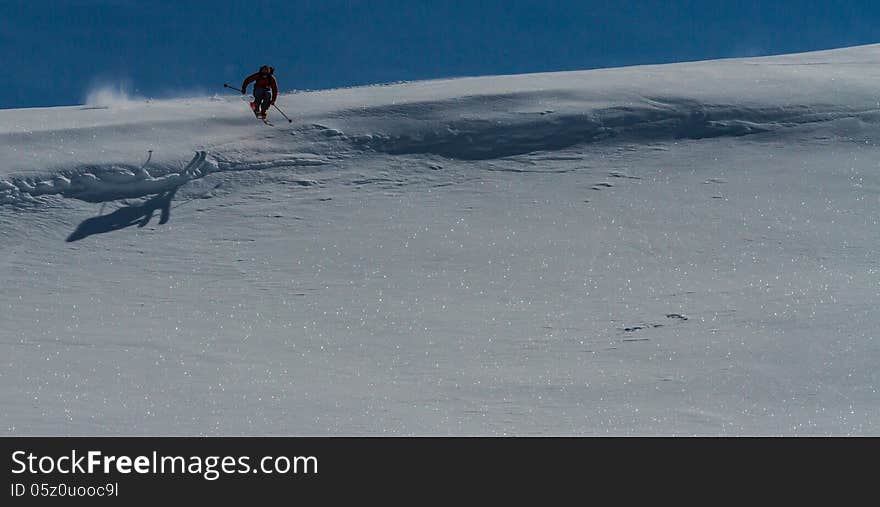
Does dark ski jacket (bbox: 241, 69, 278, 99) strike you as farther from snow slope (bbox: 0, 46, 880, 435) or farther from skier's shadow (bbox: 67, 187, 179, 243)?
skier's shadow (bbox: 67, 187, 179, 243)

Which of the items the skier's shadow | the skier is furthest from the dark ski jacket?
A: the skier's shadow

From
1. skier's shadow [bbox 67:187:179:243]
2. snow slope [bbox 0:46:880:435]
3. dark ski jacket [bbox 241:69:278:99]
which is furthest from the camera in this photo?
dark ski jacket [bbox 241:69:278:99]

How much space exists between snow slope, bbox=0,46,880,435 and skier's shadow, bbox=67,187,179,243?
39mm

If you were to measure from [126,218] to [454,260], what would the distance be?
3.31m

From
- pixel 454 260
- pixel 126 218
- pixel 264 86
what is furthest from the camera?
pixel 264 86

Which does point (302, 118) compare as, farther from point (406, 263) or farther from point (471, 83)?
point (406, 263)

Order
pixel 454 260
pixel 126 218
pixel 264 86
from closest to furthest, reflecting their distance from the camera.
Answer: pixel 454 260
pixel 126 218
pixel 264 86

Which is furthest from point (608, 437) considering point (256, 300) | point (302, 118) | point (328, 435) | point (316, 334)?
point (302, 118)

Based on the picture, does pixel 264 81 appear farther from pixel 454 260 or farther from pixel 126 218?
pixel 454 260

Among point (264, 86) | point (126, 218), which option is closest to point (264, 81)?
point (264, 86)

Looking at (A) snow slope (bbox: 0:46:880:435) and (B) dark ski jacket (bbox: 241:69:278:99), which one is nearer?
(A) snow slope (bbox: 0:46:880:435)

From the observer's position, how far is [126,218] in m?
11.2

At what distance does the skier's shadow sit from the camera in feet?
35.9

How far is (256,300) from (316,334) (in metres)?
0.96
